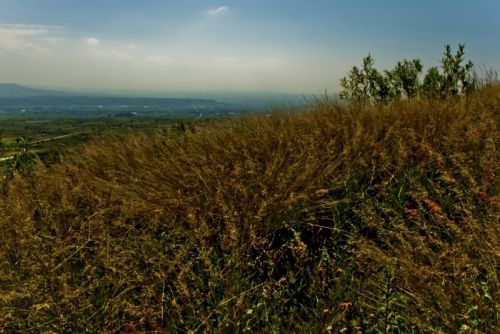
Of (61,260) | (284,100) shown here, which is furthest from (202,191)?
(284,100)

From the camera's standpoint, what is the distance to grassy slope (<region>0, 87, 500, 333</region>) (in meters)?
2.36

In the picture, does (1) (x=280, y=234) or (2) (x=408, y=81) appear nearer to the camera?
(1) (x=280, y=234)

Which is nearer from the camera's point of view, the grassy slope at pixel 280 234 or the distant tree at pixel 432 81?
the grassy slope at pixel 280 234

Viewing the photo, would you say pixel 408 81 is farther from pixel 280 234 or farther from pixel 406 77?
pixel 280 234

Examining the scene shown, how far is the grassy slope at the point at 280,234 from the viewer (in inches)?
92.8

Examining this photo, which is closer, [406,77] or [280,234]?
[280,234]

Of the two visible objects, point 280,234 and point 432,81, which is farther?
point 432,81

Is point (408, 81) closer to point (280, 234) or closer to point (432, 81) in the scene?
point (432, 81)

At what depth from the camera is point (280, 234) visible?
10.9ft

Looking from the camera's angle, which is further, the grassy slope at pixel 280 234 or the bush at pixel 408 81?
the bush at pixel 408 81

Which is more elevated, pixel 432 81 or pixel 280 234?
pixel 432 81

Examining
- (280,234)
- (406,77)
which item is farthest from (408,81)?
(280,234)

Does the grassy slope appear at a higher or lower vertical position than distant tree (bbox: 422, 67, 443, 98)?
lower

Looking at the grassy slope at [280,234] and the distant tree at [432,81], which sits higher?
the distant tree at [432,81]
